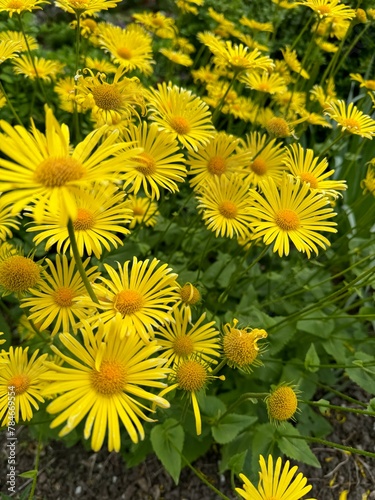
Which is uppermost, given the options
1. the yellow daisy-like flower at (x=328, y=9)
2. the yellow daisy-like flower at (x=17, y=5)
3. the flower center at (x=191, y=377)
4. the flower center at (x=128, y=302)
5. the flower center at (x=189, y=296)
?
the yellow daisy-like flower at (x=328, y=9)

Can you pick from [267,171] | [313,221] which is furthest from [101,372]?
[267,171]

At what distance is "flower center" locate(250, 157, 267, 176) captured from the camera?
6.11 feet

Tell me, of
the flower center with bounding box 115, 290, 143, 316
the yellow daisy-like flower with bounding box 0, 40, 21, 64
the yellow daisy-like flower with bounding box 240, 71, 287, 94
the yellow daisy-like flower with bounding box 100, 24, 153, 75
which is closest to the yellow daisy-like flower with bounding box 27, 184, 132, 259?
the flower center with bounding box 115, 290, 143, 316

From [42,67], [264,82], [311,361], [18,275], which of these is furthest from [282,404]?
[42,67]

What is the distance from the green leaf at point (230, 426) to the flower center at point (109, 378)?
2.14 feet

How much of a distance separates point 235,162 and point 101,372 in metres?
0.93

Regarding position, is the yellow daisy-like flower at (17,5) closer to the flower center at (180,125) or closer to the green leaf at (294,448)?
the flower center at (180,125)

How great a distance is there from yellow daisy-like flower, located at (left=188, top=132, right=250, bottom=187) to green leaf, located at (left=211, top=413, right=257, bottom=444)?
813 mm

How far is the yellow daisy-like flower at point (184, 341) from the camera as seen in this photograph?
1.37 metres

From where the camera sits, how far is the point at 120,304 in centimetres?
120

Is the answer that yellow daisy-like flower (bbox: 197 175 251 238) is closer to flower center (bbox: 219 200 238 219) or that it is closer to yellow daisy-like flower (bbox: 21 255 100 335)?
flower center (bbox: 219 200 238 219)

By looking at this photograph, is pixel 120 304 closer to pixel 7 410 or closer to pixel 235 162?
pixel 7 410

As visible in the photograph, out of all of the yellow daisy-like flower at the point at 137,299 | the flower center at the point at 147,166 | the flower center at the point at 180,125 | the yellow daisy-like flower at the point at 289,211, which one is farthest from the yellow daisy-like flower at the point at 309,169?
the yellow daisy-like flower at the point at 137,299

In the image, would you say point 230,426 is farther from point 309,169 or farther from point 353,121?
point 353,121
